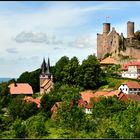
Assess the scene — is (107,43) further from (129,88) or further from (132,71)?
(129,88)

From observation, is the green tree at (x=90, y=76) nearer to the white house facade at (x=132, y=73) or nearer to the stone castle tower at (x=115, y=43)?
the white house facade at (x=132, y=73)

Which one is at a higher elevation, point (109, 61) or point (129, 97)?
point (109, 61)

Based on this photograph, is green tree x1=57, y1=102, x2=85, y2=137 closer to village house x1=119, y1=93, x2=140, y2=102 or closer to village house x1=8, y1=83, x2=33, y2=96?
village house x1=119, y1=93, x2=140, y2=102

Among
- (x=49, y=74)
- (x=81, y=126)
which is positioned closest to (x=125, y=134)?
(x=81, y=126)

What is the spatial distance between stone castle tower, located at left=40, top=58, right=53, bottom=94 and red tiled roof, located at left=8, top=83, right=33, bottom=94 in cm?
188

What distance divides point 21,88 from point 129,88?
1825 centimetres

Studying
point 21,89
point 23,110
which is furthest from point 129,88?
point 21,89

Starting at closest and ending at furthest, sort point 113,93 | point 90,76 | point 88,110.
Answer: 1. point 88,110
2. point 113,93
3. point 90,76

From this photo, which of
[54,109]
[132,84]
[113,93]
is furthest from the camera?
[132,84]

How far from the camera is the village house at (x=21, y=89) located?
229ft

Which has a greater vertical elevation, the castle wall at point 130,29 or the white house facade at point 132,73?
the castle wall at point 130,29

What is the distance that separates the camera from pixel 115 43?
252 feet

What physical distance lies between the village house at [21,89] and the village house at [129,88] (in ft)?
50.6

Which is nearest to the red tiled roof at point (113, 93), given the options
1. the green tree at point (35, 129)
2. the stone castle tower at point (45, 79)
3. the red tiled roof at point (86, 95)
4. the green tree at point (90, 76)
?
the red tiled roof at point (86, 95)
